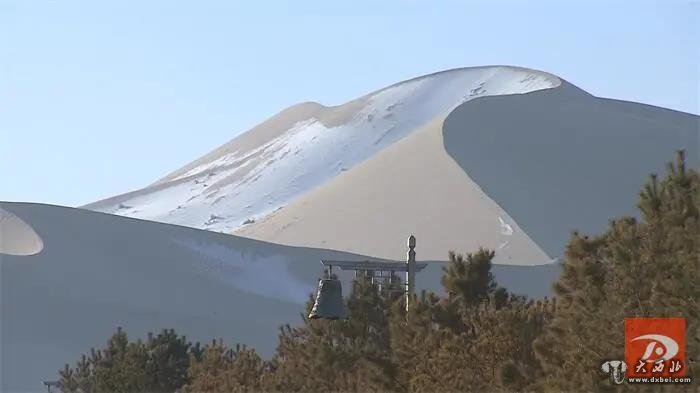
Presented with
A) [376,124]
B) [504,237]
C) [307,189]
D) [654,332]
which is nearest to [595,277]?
[654,332]

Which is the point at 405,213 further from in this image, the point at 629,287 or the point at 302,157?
the point at 629,287

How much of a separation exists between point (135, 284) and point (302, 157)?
5972cm

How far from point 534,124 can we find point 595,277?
9189 centimetres

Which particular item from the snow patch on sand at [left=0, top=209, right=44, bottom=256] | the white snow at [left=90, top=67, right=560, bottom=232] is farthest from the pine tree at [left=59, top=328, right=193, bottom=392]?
the white snow at [left=90, top=67, right=560, bottom=232]

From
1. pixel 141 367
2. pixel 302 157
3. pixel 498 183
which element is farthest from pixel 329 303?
pixel 302 157

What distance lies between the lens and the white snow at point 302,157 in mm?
123062

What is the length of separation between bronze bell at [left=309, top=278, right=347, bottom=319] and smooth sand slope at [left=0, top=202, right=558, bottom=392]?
43441 mm

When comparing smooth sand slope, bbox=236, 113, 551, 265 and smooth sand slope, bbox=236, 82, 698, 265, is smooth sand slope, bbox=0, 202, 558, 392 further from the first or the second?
smooth sand slope, bbox=236, 82, 698, 265

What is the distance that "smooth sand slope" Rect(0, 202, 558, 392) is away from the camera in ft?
217

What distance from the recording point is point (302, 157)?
132250 mm

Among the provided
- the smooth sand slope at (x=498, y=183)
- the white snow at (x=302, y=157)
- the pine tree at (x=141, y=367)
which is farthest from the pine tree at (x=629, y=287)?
the white snow at (x=302, y=157)

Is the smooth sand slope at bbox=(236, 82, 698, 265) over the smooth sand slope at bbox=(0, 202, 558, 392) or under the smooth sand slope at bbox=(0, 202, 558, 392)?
over

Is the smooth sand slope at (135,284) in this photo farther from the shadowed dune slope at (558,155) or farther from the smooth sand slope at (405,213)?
the shadowed dune slope at (558,155)

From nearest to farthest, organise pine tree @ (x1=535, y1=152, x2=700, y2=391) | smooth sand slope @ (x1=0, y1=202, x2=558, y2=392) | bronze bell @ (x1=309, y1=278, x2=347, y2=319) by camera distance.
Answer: pine tree @ (x1=535, y1=152, x2=700, y2=391) < bronze bell @ (x1=309, y1=278, x2=347, y2=319) < smooth sand slope @ (x1=0, y1=202, x2=558, y2=392)
